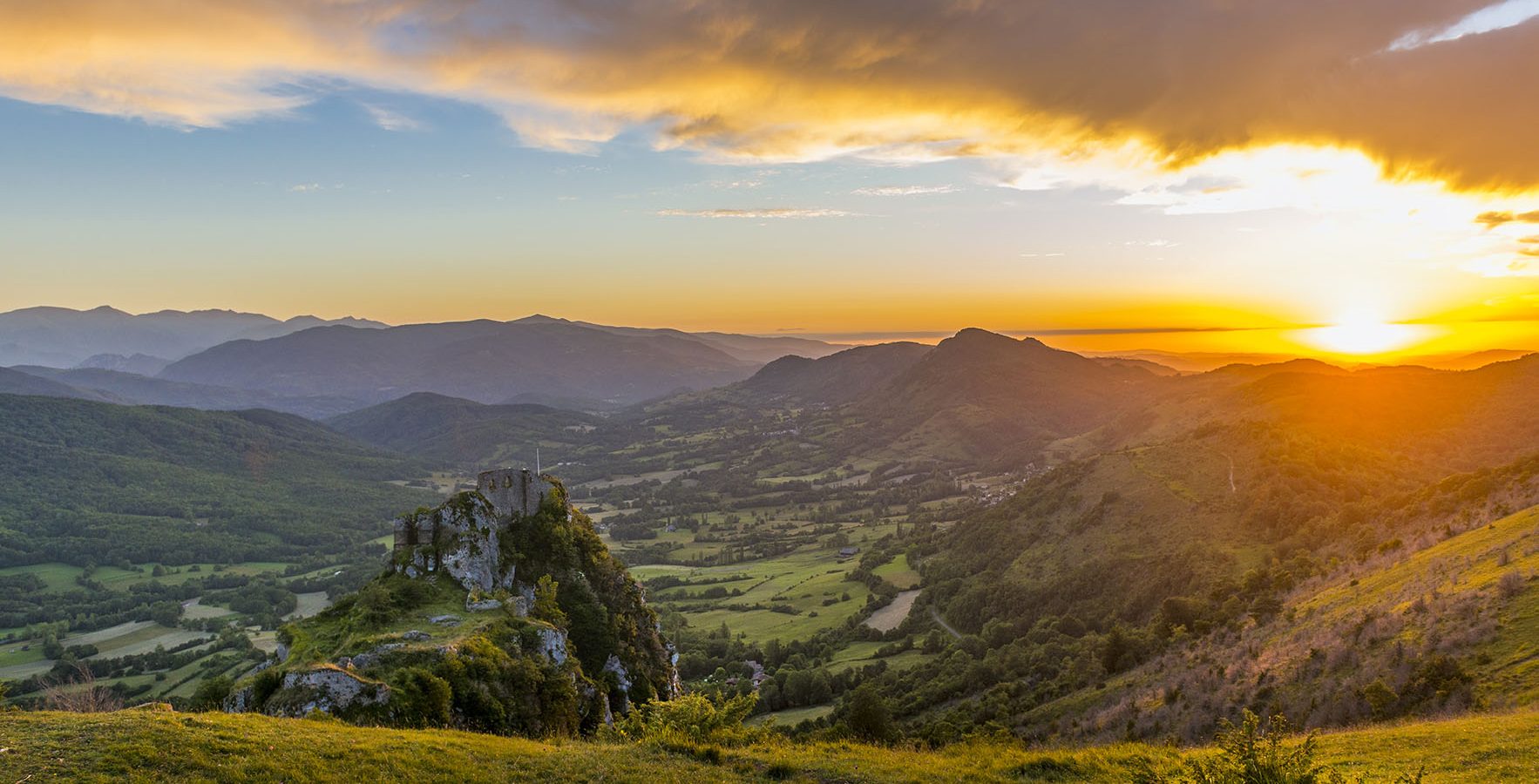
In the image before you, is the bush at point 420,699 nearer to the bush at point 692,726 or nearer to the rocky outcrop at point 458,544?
the bush at point 692,726

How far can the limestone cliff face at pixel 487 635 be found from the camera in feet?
96.4

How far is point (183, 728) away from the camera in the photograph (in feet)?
64.8

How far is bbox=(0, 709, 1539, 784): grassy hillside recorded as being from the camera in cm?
1795

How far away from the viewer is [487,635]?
36.1 metres

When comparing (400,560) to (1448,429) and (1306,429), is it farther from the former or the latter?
(1448,429)

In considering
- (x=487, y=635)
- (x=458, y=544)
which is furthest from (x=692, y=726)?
(x=458, y=544)

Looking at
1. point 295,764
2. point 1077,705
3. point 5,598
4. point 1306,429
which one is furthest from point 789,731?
point 5,598

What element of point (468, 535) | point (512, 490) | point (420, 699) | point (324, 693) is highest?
point (512, 490)

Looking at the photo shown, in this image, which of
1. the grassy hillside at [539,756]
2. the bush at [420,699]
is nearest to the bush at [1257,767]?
the grassy hillside at [539,756]

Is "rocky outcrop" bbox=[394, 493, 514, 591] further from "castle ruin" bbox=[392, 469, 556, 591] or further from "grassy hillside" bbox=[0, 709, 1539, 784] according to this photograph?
"grassy hillside" bbox=[0, 709, 1539, 784]

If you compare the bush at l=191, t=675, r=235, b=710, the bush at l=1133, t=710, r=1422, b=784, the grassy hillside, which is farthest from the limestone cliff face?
the bush at l=1133, t=710, r=1422, b=784

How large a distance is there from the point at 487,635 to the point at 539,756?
15989mm

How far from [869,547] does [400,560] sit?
164m

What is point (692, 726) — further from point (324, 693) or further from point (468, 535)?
point (468, 535)
